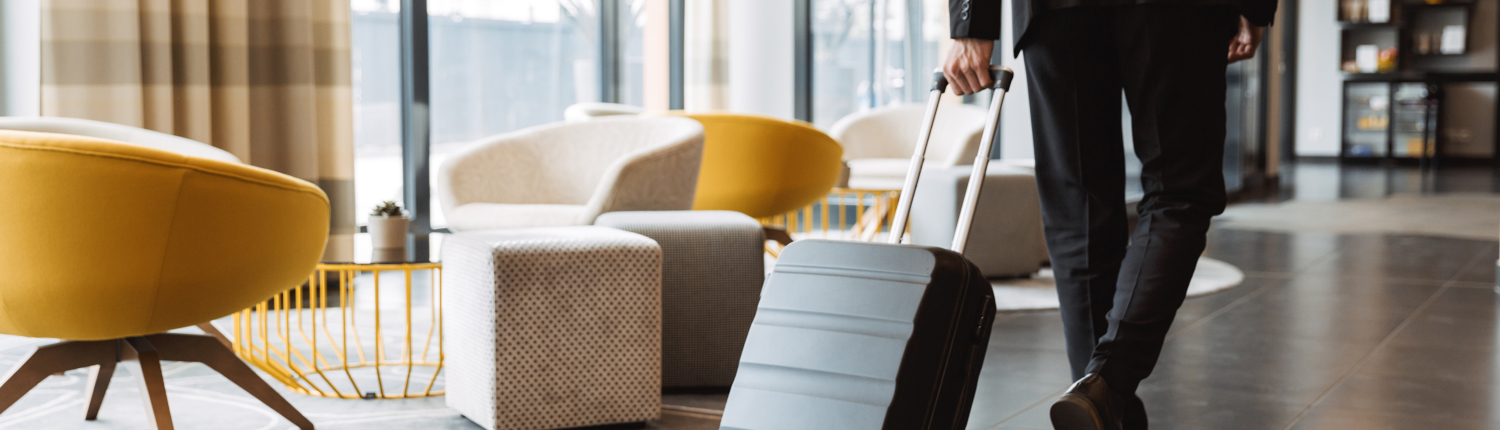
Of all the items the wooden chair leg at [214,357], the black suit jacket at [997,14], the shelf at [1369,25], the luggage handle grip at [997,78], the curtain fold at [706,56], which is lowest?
the wooden chair leg at [214,357]

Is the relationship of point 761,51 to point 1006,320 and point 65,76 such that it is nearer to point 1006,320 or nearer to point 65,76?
point 1006,320

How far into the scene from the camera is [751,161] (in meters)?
3.91

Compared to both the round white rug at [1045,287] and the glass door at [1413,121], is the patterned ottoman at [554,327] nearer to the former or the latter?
the round white rug at [1045,287]

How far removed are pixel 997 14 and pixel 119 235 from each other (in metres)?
1.28

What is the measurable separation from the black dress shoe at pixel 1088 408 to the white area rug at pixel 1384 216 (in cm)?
484

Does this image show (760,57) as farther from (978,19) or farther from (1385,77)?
(1385,77)

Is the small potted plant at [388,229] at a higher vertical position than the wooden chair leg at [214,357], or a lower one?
higher

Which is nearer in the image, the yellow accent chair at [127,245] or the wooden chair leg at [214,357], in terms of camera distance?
the yellow accent chair at [127,245]

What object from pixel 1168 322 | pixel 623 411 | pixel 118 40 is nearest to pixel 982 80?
pixel 1168 322

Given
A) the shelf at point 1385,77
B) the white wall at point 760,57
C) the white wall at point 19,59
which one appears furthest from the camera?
the shelf at point 1385,77

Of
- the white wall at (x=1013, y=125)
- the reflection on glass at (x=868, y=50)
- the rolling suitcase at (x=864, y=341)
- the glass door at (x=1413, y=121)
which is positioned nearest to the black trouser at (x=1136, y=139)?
the rolling suitcase at (x=864, y=341)

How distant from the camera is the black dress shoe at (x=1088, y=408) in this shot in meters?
1.50

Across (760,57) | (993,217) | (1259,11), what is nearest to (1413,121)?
(760,57)

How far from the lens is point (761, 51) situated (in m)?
6.12
